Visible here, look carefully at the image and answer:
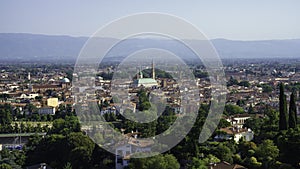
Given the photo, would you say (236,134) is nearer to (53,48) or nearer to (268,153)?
(268,153)

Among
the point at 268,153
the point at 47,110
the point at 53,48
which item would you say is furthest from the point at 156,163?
the point at 53,48

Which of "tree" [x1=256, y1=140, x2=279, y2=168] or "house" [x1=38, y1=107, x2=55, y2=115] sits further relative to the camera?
"house" [x1=38, y1=107, x2=55, y2=115]

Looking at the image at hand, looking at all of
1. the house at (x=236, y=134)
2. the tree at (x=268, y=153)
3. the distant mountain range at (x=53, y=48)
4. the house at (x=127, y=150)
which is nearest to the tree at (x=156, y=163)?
the house at (x=127, y=150)

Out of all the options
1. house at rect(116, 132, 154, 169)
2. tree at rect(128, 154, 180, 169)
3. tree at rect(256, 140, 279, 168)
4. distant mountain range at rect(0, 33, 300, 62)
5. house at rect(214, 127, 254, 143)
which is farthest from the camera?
distant mountain range at rect(0, 33, 300, 62)

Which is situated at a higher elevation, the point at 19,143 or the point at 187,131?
the point at 187,131

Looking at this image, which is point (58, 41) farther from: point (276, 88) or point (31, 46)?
point (276, 88)

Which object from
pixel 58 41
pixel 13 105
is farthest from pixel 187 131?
pixel 58 41

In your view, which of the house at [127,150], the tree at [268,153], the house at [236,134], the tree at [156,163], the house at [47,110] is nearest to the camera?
the tree at [156,163]

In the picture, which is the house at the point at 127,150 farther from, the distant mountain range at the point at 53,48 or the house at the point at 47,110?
the distant mountain range at the point at 53,48

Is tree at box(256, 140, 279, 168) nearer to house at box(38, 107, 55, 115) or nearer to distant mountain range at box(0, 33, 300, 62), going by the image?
house at box(38, 107, 55, 115)

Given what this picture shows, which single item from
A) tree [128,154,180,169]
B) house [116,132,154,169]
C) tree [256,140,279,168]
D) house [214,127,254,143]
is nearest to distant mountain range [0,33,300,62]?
house [214,127,254,143]

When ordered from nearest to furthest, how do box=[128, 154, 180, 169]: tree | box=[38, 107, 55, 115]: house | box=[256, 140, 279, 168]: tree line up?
1. box=[128, 154, 180, 169]: tree
2. box=[256, 140, 279, 168]: tree
3. box=[38, 107, 55, 115]: house
